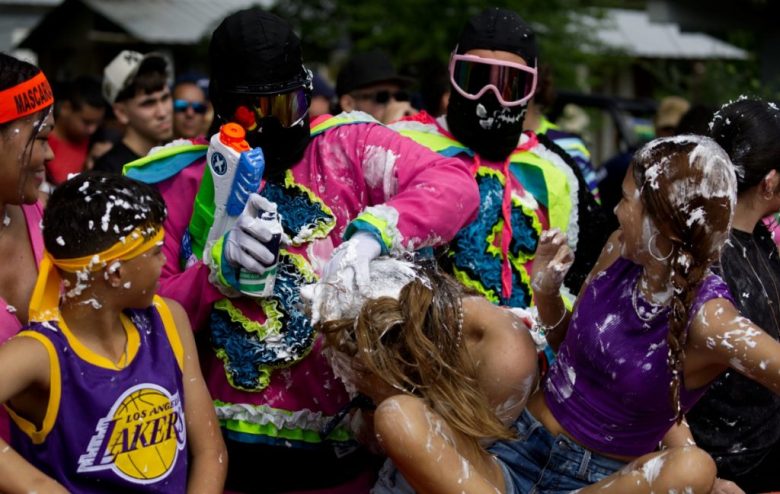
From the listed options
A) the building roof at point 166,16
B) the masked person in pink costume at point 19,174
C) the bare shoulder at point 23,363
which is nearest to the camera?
the bare shoulder at point 23,363

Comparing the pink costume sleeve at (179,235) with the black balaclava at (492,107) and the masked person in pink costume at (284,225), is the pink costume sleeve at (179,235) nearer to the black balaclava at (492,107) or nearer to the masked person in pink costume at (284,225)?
the masked person in pink costume at (284,225)

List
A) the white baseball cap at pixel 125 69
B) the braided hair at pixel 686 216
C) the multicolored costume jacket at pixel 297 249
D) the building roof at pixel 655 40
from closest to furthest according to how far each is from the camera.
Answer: the braided hair at pixel 686 216 < the multicolored costume jacket at pixel 297 249 < the white baseball cap at pixel 125 69 < the building roof at pixel 655 40

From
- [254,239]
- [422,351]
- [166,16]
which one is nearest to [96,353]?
[254,239]

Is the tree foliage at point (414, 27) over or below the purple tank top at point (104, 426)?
below

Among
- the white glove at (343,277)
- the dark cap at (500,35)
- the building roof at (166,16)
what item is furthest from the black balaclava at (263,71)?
the building roof at (166,16)

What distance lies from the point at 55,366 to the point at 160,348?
12.7 inches

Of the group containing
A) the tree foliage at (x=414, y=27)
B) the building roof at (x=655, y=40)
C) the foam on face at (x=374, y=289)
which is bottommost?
the building roof at (x=655, y=40)

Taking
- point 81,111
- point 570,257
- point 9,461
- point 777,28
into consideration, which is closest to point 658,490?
point 570,257

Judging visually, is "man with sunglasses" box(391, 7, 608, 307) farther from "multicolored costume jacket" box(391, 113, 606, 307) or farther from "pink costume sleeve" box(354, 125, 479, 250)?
"pink costume sleeve" box(354, 125, 479, 250)

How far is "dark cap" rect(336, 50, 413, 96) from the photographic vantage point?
6.47 meters

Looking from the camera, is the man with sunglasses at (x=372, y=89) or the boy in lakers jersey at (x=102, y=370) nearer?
the boy in lakers jersey at (x=102, y=370)

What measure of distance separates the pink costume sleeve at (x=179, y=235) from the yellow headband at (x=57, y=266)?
1.11 feet

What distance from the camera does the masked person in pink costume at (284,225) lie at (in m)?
3.15

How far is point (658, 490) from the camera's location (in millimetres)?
2707
